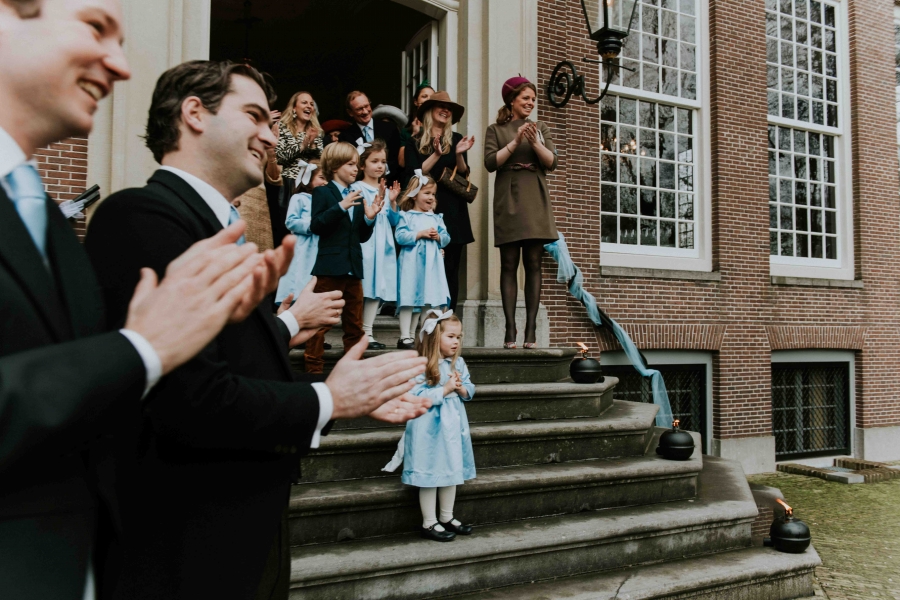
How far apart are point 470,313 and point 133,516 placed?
18.5 ft

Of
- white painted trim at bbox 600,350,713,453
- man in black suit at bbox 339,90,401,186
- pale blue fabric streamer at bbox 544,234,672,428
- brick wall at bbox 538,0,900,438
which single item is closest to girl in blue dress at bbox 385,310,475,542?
man in black suit at bbox 339,90,401,186

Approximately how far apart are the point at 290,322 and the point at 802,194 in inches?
409

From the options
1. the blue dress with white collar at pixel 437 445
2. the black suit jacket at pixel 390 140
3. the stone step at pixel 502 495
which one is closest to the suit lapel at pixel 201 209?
the stone step at pixel 502 495

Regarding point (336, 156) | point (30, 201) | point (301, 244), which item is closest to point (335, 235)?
point (301, 244)

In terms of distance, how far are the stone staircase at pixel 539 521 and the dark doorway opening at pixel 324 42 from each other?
286 inches

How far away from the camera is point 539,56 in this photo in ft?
25.3

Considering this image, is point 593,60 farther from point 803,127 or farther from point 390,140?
point 803,127

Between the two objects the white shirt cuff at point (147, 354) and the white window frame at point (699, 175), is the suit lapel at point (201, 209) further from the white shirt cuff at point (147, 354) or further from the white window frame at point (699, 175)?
the white window frame at point (699, 175)

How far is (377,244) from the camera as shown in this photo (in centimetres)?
519

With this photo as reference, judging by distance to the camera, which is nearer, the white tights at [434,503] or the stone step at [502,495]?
the stone step at [502,495]

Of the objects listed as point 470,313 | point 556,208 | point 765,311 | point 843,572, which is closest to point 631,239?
point 556,208

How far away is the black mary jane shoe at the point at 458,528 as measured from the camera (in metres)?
3.77

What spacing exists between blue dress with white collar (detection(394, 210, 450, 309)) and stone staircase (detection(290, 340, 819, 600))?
80 centimetres

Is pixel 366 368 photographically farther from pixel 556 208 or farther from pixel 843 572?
pixel 556 208
